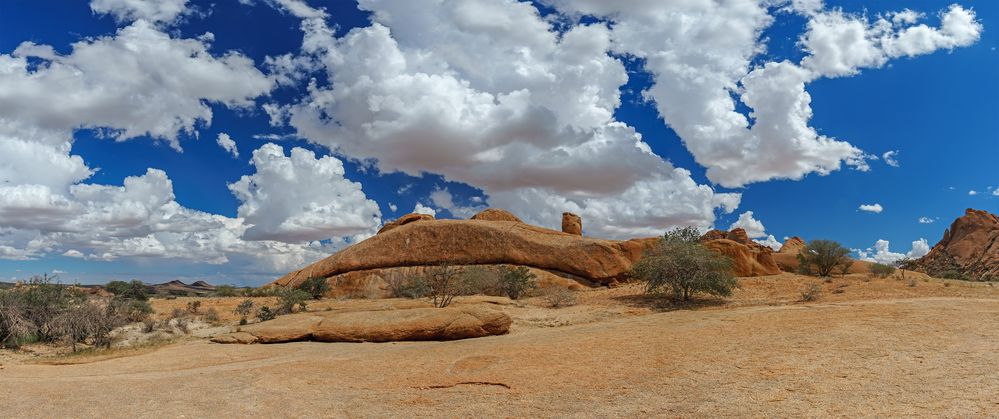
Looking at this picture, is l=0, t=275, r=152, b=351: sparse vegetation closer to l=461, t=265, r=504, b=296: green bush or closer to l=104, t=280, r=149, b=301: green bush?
l=461, t=265, r=504, b=296: green bush

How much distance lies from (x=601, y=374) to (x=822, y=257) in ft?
127

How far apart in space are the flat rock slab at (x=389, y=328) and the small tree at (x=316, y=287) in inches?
886

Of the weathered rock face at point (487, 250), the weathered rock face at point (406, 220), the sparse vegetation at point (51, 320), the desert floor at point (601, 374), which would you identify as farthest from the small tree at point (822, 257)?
the sparse vegetation at point (51, 320)

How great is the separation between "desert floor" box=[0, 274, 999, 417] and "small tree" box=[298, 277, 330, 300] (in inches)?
954

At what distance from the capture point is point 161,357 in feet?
46.9

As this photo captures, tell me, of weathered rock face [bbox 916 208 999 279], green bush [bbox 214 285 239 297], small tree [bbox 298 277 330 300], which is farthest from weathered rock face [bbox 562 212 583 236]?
weathered rock face [bbox 916 208 999 279]

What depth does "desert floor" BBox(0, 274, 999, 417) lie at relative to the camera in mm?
7746

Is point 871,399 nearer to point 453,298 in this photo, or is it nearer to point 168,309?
point 453,298

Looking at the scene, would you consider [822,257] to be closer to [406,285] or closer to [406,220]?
[406,285]

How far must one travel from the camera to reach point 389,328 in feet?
53.5

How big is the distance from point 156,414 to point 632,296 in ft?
Answer: 68.4

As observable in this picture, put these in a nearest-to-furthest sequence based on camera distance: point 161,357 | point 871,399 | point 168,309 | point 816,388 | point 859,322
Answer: point 871,399 → point 816,388 → point 859,322 → point 161,357 → point 168,309

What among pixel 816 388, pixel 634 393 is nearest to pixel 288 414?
pixel 634 393

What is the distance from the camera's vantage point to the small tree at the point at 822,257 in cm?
Answer: 4053
